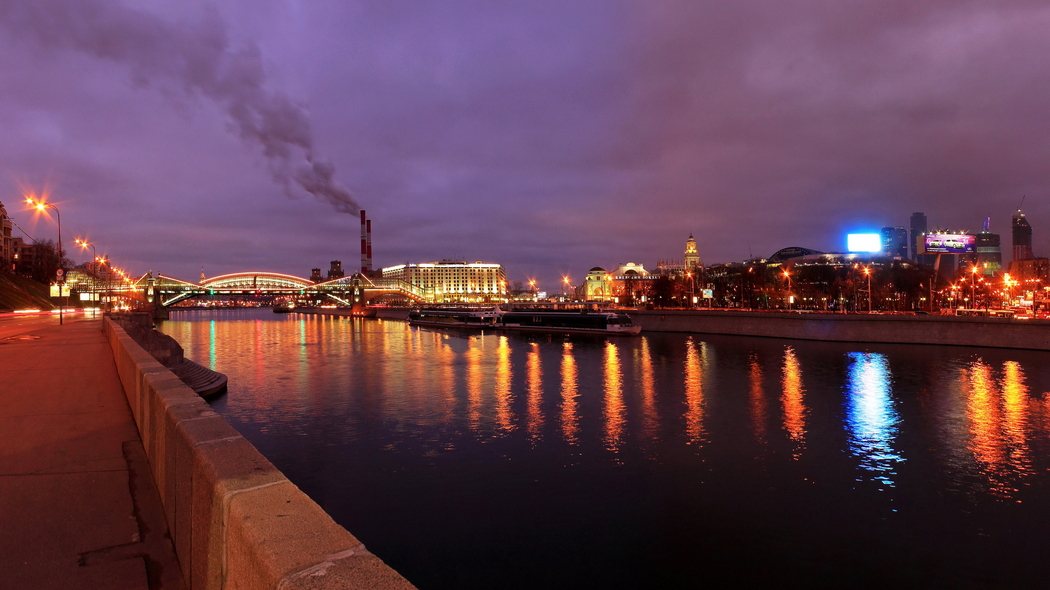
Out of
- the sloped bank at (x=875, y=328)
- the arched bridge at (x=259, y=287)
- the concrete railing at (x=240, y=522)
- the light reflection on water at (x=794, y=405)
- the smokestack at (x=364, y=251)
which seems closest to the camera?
the concrete railing at (x=240, y=522)

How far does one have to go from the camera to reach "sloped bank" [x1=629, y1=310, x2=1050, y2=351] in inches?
1416

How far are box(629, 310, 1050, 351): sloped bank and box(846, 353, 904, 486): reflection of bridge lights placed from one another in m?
13.7

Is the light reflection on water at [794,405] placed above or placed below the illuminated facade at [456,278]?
below

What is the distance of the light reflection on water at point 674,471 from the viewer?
29.3ft

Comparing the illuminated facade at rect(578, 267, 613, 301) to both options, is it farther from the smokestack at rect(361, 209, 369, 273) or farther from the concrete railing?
the concrete railing

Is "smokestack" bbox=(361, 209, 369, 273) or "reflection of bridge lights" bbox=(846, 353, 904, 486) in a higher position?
"smokestack" bbox=(361, 209, 369, 273)

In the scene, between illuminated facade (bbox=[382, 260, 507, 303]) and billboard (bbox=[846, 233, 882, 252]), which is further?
illuminated facade (bbox=[382, 260, 507, 303])

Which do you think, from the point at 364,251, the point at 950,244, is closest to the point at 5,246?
the point at 364,251

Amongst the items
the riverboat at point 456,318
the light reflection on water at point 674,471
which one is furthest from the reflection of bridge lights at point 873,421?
the riverboat at point 456,318

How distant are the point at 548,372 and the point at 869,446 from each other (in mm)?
16405

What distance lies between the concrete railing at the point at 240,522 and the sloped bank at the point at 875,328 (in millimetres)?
45023

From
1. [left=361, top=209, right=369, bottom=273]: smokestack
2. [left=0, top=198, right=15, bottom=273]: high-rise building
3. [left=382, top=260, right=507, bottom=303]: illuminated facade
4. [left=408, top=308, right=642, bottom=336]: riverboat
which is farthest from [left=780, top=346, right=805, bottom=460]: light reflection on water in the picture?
[left=382, top=260, right=507, bottom=303]: illuminated facade

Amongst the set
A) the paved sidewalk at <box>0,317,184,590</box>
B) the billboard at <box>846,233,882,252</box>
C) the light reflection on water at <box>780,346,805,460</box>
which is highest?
the billboard at <box>846,233,882,252</box>

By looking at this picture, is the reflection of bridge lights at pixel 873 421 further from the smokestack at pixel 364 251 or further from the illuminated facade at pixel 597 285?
the illuminated facade at pixel 597 285
